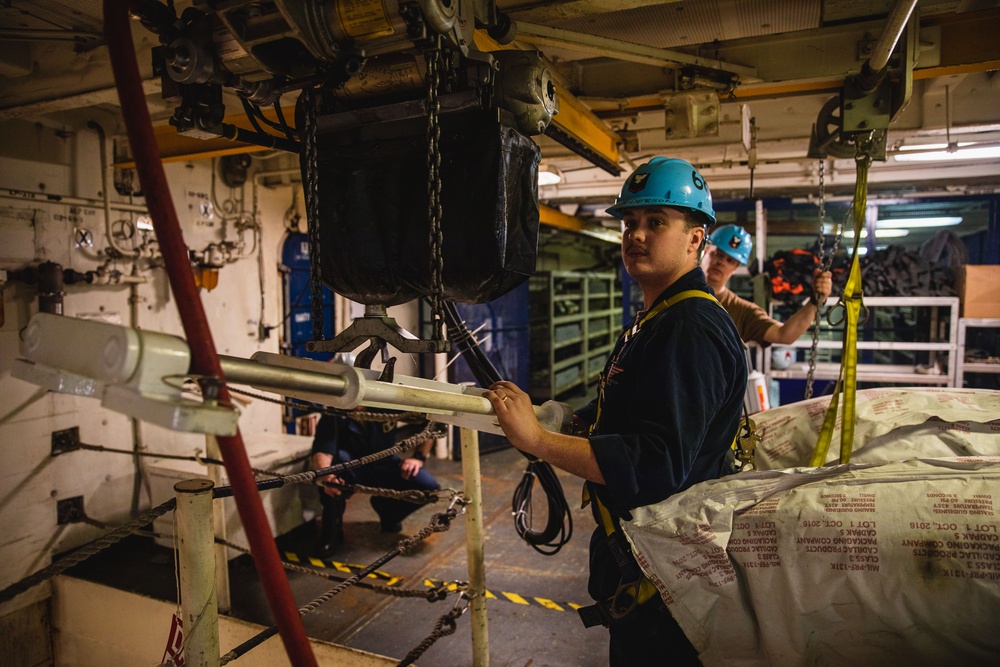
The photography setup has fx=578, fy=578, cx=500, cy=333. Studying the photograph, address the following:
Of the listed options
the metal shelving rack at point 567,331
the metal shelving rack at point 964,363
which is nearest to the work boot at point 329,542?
the metal shelving rack at point 567,331

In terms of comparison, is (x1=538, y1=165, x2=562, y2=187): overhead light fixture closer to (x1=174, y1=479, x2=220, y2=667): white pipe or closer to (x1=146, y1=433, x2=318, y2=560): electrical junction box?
(x1=146, y1=433, x2=318, y2=560): electrical junction box

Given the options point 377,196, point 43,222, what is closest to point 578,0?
point 377,196

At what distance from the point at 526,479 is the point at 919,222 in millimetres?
10356

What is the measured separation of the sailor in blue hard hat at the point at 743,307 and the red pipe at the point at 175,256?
12.0 feet

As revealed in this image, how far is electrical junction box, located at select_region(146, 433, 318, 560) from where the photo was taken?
4.41 m

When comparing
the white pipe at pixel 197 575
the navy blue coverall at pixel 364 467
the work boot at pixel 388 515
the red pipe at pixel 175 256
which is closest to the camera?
the red pipe at pixel 175 256

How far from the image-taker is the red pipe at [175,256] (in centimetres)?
88

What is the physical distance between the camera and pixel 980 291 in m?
6.12

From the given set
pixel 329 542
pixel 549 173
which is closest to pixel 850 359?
pixel 549 173

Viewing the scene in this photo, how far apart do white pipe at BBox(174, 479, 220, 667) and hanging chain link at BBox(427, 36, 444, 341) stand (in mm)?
1035

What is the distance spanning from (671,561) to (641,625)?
0.31 meters

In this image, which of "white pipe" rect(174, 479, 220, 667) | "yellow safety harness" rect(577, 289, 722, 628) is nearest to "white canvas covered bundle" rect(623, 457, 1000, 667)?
"yellow safety harness" rect(577, 289, 722, 628)

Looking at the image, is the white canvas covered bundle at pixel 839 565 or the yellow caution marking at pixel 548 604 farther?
the yellow caution marking at pixel 548 604

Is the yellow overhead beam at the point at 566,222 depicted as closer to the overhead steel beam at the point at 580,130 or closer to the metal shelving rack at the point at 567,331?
the metal shelving rack at the point at 567,331
